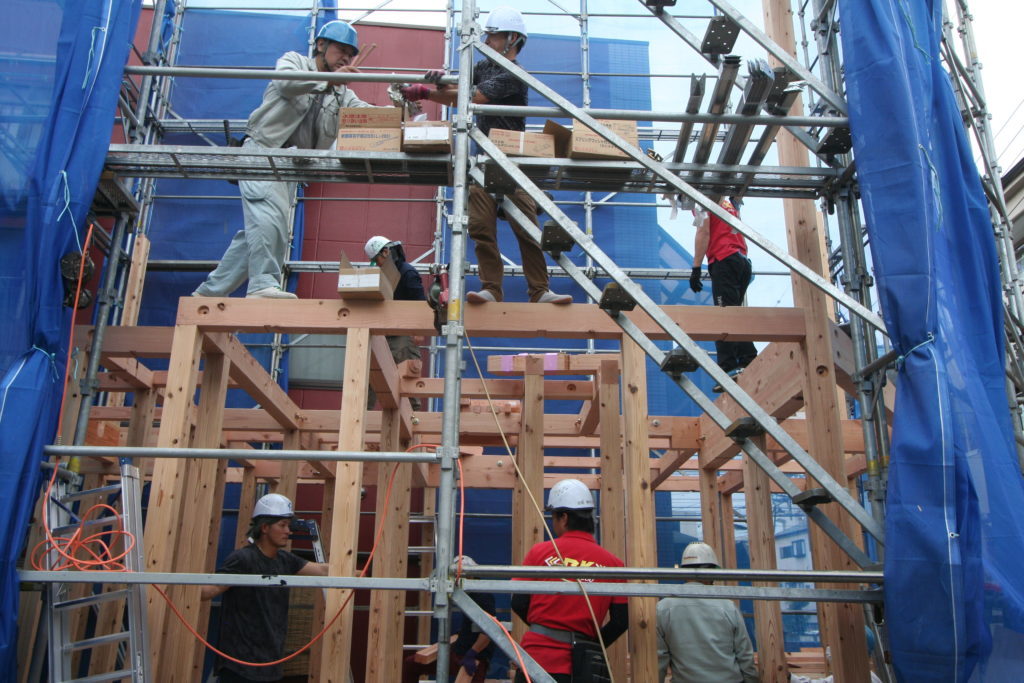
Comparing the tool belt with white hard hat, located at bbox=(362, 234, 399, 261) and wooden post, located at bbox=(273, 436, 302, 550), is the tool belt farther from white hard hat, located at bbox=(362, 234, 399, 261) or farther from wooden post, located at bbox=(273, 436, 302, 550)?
white hard hat, located at bbox=(362, 234, 399, 261)

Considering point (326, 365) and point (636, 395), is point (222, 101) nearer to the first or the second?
point (326, 365)

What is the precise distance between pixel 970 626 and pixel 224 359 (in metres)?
4.26

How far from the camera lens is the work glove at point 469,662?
5.21m

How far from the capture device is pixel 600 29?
423 inches

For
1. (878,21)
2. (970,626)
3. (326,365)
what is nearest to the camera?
(970,626)

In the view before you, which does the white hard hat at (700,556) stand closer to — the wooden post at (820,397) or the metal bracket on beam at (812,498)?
the wooden post at (820,397)

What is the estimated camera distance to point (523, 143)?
4711 millimetres

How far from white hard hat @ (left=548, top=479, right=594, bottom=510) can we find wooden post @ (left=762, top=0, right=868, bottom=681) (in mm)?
1343

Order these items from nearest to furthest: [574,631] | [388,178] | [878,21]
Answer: [574,631]
[878,21]
[388,178]

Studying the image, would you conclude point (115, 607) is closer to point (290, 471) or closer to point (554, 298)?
point (290, 471)

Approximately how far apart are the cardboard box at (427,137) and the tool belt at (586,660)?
2705mm

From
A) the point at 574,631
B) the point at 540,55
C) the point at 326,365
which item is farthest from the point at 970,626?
the point at 540,55

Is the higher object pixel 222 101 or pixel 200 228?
pixel 222 101

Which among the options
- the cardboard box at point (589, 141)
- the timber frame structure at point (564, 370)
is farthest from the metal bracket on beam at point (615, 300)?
the cardboard box at point (589, 141)
